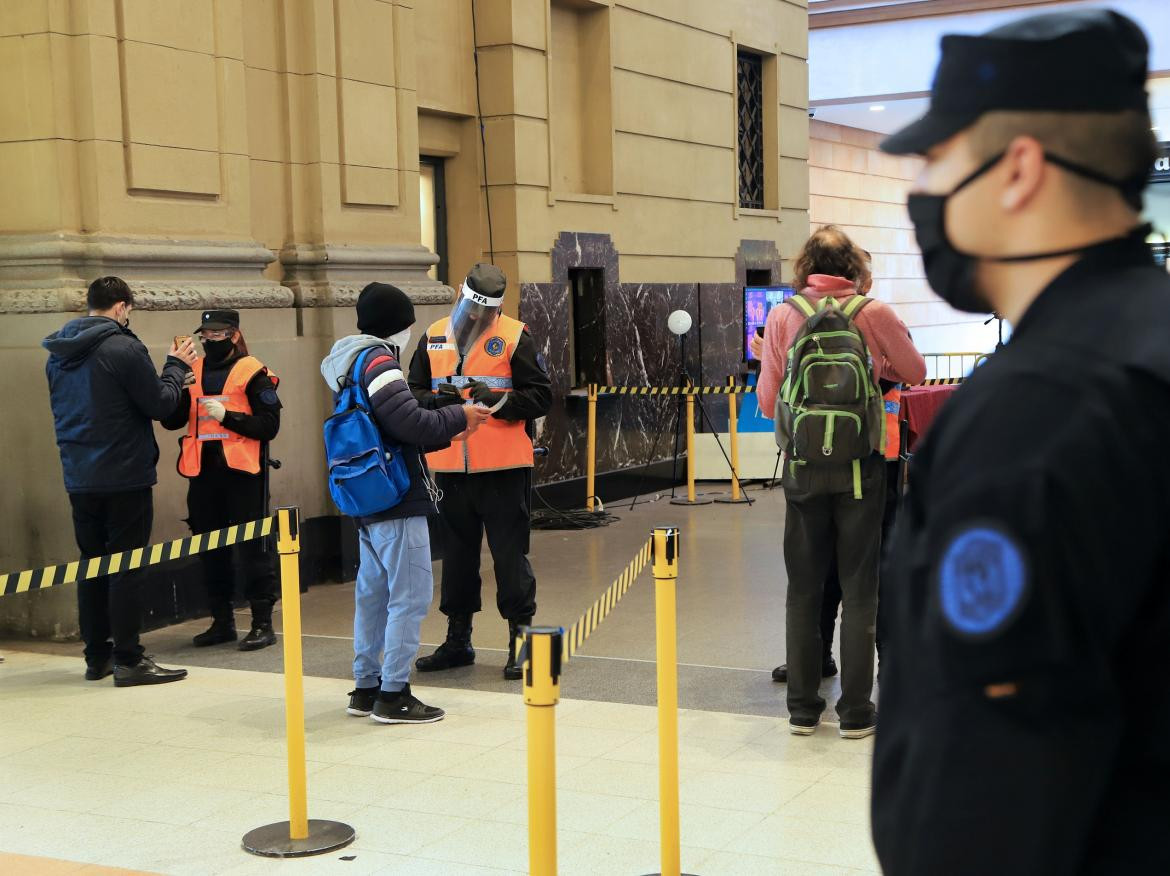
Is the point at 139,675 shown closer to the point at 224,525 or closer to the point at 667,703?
the point at 224,525

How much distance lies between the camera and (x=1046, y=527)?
1.51 meters

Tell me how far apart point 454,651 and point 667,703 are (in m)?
3.39

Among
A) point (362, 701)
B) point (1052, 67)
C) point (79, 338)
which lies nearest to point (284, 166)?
point (79, 338)

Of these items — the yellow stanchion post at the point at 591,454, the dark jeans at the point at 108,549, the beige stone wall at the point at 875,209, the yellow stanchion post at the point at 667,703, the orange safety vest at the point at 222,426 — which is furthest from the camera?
the beige stone wall at the point at 875,209

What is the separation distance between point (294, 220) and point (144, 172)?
1.63 m

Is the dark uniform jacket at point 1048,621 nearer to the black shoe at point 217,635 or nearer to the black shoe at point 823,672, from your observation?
the black shoe at point 823,672

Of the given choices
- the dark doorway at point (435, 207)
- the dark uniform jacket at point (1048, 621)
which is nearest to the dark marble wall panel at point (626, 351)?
the dark doorway at point (435, 207)

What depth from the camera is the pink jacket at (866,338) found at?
21.1 feet

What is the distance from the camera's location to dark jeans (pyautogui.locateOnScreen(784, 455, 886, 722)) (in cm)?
637

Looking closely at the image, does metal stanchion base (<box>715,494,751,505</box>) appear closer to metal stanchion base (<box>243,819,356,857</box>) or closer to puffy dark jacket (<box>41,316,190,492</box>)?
puffy dark jacket (<box>41,316,190,492</box>)

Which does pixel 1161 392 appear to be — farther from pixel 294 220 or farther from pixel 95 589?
pixel 294 220

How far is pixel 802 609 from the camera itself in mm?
6414

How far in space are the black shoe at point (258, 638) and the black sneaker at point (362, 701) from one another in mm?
1763

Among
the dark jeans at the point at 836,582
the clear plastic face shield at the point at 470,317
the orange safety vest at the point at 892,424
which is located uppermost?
the clear plastic face shield at the point at 470,317
